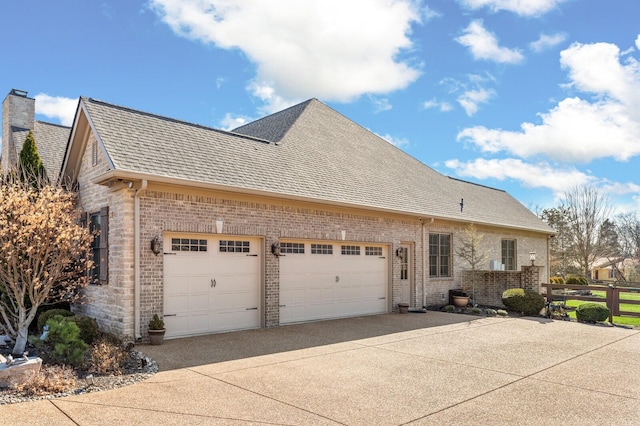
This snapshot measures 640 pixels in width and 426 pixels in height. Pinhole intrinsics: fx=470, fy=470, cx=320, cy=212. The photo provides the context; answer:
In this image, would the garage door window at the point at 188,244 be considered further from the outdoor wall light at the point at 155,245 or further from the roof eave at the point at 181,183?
the roof eave at the point at 181,183

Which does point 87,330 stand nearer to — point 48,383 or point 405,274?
point 48,383

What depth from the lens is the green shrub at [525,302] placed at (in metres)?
15.4

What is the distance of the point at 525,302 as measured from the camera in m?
15.4

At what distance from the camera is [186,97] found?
12992mm

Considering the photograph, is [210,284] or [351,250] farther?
[351,250]

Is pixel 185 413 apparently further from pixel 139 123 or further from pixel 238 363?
pixel 139 123

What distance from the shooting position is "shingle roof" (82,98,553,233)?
10430 millimetres

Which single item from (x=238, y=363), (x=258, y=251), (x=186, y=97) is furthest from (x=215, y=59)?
(x=238, y=363)

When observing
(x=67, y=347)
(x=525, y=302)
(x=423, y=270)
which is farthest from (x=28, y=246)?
(x=525, y=302)

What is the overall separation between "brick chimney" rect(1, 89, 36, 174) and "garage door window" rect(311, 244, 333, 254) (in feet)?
37.8

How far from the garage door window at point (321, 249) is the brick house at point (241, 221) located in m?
0.03

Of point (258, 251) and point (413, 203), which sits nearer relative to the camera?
point (258, 251)

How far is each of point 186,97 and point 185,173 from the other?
381 centimetres

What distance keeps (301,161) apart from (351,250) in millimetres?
3109
